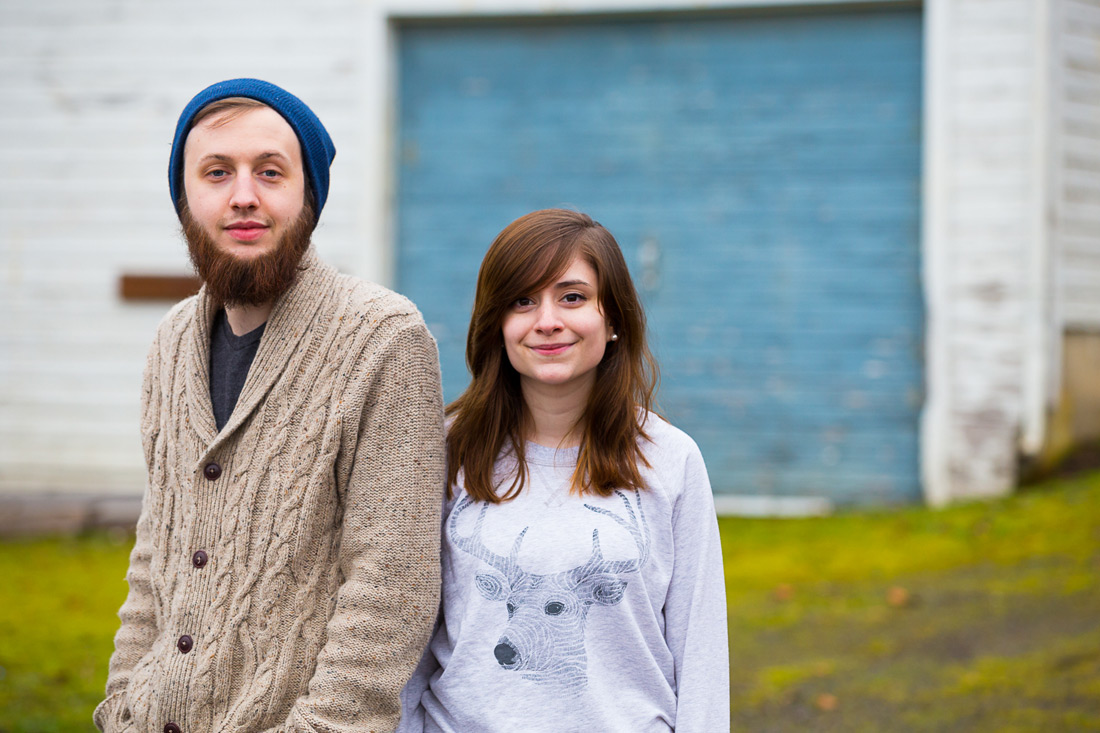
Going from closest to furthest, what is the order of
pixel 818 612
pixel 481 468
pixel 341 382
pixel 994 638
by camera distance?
1. pixel 341 382
2. pixel 481 468
3. pixel 994 638
4. pixel 818 612

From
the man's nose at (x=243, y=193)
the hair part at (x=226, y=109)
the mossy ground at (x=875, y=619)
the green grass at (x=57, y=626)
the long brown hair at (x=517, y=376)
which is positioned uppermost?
the hair part at (x=226, y=109)

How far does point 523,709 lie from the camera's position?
2.13 meters

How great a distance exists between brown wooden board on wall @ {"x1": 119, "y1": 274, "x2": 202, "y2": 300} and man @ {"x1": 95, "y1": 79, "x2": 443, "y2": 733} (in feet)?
19.0

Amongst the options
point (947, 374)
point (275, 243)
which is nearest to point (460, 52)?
point (947, 374)

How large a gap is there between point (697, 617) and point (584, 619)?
0.75 feet

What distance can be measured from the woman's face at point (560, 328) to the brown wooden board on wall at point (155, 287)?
5.94 m

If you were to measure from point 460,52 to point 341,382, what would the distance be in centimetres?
603

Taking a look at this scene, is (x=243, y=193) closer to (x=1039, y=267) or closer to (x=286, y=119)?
(x=286, y=119)

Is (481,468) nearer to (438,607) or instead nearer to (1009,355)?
(438,607)

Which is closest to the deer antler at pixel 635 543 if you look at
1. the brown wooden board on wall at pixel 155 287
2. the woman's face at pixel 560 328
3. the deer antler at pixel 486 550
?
the deer antler at pixel 486 550

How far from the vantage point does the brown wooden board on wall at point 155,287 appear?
7727mm

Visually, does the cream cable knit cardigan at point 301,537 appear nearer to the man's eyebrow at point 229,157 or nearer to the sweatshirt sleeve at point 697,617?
the man's eyebrow at point 229,157

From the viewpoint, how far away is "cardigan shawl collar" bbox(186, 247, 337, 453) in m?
2.13

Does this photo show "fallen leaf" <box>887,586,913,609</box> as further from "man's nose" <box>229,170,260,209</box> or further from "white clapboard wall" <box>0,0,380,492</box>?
"white clapboard wall" <box>0,0,380,492</box>
